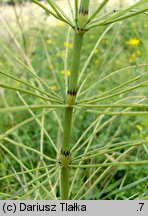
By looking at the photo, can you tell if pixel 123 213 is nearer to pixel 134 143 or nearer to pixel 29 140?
pixel 134 143

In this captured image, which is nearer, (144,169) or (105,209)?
(105,209)

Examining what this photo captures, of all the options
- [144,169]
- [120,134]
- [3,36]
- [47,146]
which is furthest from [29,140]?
[3,36]

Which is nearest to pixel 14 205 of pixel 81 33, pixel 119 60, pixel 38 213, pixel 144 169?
pixel 38 213

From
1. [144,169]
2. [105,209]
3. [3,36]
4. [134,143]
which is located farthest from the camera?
[3,36]

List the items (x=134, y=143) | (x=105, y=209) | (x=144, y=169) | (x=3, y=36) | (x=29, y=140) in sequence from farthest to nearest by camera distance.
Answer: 1. (x=3, y=36)
2. (x=29, y=140)
3. (x=144, y=169)
4. (x=105, y=209)
5. (x=134, y=143)

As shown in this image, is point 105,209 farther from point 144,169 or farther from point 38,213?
point 144,169

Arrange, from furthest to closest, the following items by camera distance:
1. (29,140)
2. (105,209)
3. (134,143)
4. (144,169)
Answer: (29,140) < (144,169) < (105,209) < (134,143)

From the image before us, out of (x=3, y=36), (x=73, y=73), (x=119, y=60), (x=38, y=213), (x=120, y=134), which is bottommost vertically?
(x=38, y=213)

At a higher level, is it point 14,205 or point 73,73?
point 73,73

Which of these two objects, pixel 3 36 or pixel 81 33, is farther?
pixel 3 36
